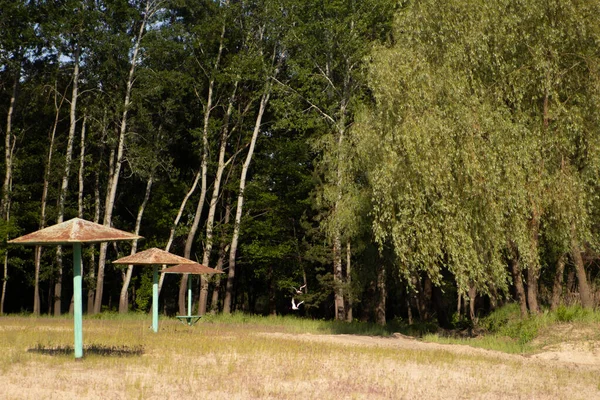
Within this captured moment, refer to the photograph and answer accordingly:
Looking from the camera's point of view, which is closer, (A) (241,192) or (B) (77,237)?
(B) (77,237)

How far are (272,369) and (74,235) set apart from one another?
15.5 ft

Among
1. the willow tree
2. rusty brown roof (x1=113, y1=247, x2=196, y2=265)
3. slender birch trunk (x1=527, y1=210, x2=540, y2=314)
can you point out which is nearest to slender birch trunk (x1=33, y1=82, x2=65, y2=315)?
rusty brown roof (x1=113, y1=247, x2=196, y2=265)

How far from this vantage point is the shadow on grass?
1627cm

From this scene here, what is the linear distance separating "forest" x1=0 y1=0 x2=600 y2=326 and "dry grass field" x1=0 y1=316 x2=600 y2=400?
397 cm

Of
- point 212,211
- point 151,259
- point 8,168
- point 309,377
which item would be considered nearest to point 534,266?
point 309,377

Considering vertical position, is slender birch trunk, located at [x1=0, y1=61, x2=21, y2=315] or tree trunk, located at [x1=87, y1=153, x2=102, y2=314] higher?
slender birch trunk, located at [x1=0, y1=61, x2=21, y2=315]

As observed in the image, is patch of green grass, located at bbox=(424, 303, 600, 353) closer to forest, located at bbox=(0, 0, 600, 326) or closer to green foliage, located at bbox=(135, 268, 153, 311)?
forest, located at bbox=(0, 0, 600, 326)

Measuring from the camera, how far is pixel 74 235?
14.4 meters

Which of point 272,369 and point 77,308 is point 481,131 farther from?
point 77,308

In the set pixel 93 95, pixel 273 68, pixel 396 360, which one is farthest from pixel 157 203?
pixel 396 360

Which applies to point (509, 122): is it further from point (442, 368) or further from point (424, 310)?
point (424, 310)

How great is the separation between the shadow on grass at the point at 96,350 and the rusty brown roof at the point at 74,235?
2936 mm

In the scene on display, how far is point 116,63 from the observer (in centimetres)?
3619

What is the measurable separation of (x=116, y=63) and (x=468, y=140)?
68.7 feet
